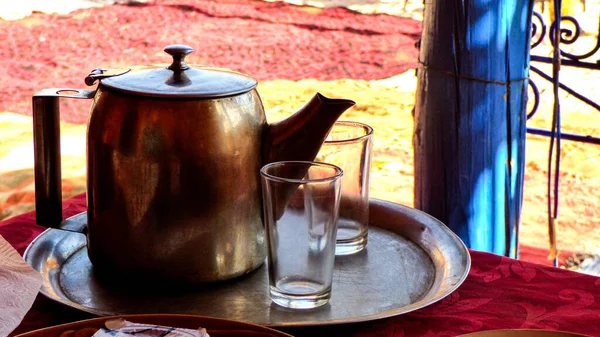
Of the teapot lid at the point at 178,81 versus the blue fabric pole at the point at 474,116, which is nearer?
the teapot lid at the point at 178,81

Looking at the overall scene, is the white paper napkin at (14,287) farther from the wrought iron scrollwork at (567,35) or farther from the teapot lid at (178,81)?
the wrought iron scrollwork at (567,35)

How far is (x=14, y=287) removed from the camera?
56 cm

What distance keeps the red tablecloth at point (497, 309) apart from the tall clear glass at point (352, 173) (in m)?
0.12

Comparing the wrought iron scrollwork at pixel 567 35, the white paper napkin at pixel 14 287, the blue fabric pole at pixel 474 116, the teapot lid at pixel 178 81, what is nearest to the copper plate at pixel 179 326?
the white paper napkin at pixel 14 287

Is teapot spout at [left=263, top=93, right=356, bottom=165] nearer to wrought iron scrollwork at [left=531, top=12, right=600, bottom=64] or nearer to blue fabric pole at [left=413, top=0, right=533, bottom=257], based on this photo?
blue fabric pole at [left=413, top=0, right=533, bottom=257]

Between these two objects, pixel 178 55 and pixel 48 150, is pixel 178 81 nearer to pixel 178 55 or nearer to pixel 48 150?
pixel 178 55

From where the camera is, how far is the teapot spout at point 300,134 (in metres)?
0.64

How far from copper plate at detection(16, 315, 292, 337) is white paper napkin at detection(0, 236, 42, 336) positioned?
0.05m

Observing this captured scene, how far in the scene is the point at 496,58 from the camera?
1015mm

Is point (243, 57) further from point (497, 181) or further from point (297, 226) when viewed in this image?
point (297, 226)

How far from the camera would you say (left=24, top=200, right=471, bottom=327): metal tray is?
22.7 inches

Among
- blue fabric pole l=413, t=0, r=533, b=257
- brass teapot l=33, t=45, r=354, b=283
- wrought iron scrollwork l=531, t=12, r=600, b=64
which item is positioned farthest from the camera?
wrought iron scrollwork l=531, t=12, r=600, b=64

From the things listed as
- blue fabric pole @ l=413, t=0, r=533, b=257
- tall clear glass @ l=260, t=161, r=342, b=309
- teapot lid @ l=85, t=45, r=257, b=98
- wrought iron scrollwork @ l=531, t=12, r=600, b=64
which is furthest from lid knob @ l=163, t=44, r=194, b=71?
wrought iron scrollwork @ l=531, t=12, r=600, b=64

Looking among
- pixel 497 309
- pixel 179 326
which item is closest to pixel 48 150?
pixel 179 326
